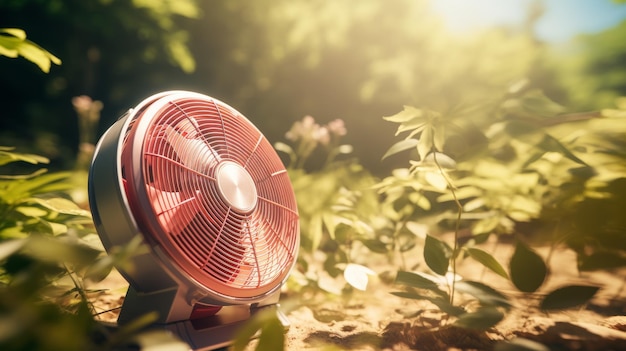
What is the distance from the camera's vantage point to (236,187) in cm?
115

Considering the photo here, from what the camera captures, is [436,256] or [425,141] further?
[425,141]

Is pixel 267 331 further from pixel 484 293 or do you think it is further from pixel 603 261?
pixel 603 261

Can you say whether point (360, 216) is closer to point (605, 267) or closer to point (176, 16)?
point (605, 267)

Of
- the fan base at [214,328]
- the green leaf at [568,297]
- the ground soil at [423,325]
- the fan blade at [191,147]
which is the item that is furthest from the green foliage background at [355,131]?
the fan blade at [191,147]

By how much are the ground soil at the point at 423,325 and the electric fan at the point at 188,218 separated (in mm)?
169

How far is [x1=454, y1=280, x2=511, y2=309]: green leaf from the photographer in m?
0.93

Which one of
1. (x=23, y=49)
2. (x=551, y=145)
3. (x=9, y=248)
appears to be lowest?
(x=9, y=248)

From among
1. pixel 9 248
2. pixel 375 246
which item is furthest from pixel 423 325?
pixel 9 248

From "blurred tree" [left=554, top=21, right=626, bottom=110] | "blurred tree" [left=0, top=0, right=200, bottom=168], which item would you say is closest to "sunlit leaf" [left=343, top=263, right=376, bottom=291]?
"blurred tree" [left=554, top=21, right=626, bottom=110]

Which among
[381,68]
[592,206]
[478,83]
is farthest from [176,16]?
[592,206]

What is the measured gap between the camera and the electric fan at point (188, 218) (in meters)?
0.96

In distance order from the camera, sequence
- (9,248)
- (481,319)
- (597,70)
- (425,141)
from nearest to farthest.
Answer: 1. (9,248)
2. (481,319)
3. (425,141)
4. (597,70)

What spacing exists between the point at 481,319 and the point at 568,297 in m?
0.21

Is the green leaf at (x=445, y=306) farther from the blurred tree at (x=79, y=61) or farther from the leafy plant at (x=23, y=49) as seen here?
the blurred tree at (x=79, y=61)
